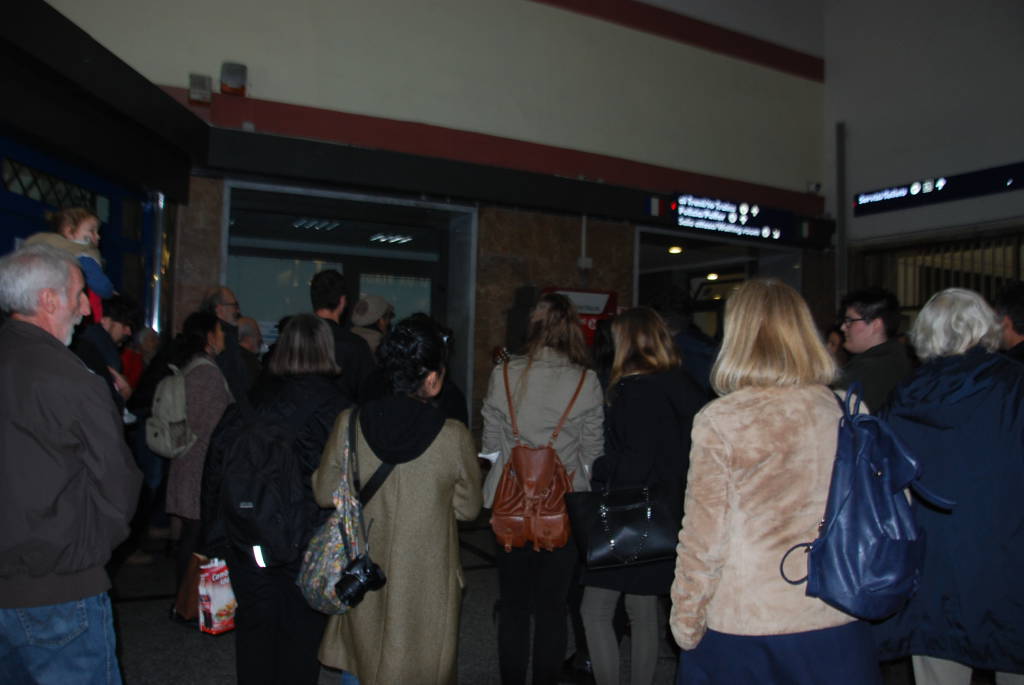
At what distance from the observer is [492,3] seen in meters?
9.24

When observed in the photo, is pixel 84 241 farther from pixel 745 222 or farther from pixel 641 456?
pixel 745 222

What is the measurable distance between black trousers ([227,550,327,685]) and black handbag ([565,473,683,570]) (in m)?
1.12

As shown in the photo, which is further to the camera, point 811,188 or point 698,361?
point 811,188

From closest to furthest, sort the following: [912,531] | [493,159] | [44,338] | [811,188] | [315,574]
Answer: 1. [912,531]
2. [44,338]
3. [315,574]
4. [493,159]
5. [811,188]

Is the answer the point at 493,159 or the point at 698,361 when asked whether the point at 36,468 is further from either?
the point at 493,159

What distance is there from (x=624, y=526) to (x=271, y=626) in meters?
1.43

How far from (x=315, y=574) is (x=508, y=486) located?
952mm

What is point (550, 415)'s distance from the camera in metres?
3.57

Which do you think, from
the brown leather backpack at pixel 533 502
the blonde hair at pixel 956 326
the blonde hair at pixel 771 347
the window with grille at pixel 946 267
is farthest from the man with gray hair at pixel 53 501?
the window with grille at pixel 946 267

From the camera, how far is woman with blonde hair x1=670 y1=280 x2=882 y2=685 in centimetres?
219

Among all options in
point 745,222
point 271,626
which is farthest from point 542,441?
point 745,222

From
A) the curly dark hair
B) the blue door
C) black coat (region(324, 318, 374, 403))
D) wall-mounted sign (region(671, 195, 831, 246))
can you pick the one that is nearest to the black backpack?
the curly dark hair

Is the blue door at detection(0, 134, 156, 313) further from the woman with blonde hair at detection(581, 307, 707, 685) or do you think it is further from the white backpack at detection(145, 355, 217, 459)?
the woman with blonde hair at detection(581, 307, 707, 685)

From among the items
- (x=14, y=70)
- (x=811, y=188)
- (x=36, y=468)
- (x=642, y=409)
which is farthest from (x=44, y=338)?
(x=811, y=188)
